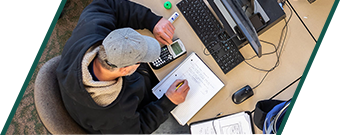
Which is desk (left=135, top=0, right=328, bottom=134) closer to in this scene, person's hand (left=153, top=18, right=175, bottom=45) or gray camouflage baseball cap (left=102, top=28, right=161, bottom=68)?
person's hand (left=153, top=18, right=175, bottom=45)

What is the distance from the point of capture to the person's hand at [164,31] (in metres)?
1.30

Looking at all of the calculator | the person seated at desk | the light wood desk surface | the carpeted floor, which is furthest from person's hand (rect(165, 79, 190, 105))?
the carpeted floor

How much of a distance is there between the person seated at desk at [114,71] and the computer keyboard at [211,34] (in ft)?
0.45

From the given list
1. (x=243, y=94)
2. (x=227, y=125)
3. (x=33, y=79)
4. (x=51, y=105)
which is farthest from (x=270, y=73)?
(x=33, y=79)

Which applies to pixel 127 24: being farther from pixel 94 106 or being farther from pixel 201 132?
pixel 201 132

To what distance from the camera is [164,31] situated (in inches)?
51.2

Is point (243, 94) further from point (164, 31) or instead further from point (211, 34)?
point (164, 31)

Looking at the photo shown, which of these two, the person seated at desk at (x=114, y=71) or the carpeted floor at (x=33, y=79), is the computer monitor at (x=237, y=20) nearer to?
the person seated at desk at (x=114, y=71)

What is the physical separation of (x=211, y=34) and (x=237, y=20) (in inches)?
7.6

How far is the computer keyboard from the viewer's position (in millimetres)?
1310

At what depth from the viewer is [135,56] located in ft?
2.83

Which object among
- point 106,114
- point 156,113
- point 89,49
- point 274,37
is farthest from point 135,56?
point 274,37

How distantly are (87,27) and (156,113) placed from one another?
564 mm

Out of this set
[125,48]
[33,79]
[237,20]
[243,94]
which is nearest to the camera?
[125,48]
